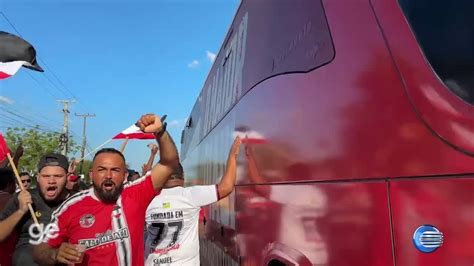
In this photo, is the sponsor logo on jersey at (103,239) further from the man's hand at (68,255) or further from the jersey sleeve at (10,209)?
the jersey sleeve at (10,209)

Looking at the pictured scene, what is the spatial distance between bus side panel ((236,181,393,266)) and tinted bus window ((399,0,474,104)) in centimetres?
52

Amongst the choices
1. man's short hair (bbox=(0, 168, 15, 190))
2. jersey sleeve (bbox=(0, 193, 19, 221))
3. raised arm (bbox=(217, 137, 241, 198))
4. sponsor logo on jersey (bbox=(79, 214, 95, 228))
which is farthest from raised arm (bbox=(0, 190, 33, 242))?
raised arm (bbox=(217, 137, 241, 198))

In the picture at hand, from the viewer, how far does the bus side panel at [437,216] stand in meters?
→ 1.71

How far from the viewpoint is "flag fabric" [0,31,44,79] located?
419 centimetres

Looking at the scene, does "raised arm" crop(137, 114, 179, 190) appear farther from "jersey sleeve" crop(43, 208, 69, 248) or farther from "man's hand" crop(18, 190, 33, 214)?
"man's hand" crop(18, 190, 33, 214)

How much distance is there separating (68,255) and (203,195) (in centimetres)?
145

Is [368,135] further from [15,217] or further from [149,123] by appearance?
[15,217]

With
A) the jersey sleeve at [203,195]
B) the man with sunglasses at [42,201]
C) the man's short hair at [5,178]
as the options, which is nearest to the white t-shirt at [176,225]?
the jersey sleeve at [203,195]

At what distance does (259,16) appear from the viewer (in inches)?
163

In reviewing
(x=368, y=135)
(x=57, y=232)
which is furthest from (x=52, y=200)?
(x=368, y=135)

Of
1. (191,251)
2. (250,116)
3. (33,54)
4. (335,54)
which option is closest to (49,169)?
(33,54)

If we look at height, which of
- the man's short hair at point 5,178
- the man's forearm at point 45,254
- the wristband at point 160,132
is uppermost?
the wristband at point 160,132

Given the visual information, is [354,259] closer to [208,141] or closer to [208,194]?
[208,194]

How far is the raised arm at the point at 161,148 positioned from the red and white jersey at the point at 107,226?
75 millimetres
